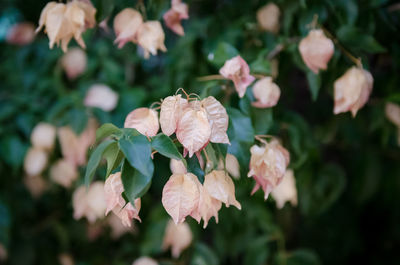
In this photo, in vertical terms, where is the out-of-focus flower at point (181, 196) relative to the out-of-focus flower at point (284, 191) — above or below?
above

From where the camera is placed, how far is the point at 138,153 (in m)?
0.55

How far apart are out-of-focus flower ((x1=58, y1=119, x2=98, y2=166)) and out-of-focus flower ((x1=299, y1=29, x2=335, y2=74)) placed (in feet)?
2.08

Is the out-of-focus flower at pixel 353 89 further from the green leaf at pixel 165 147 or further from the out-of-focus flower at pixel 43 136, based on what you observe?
the out-of-focus flower at pixel 43 136

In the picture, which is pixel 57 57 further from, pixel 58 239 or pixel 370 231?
pixel 370 231

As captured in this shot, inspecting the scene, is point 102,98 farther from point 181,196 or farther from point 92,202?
point 181,196

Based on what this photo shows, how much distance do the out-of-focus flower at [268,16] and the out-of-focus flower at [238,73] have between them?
13.0 inches

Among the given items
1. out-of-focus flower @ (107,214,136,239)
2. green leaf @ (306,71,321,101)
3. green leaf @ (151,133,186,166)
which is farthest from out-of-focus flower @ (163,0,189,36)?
out-of-focus flower @ (107,214,136,239)

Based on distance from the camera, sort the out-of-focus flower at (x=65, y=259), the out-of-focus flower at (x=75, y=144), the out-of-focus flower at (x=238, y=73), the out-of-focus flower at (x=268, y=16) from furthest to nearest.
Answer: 1. the out-of-focus flower at (x=65, y=259)
2. the out-of-focus flower at (x=75, y=144)
3. the out-of-focus flower at (x=268, y=16)
4. the out-of-focus flower at (x=238, y=73)

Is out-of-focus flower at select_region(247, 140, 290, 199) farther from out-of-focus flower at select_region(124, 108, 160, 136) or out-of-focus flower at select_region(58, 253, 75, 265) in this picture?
out-of-focus flower at select_region(58, 253, 75, 265)

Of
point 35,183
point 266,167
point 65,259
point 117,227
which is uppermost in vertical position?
point 266,167

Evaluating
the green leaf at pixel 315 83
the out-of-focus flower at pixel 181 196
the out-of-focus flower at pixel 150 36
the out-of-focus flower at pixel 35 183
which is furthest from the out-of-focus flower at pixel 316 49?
the out-of-focus flower at pixel 35 183

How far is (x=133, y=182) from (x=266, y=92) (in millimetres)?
372

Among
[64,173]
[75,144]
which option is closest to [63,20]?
[75,144]

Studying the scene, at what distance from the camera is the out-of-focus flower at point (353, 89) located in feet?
2.77
